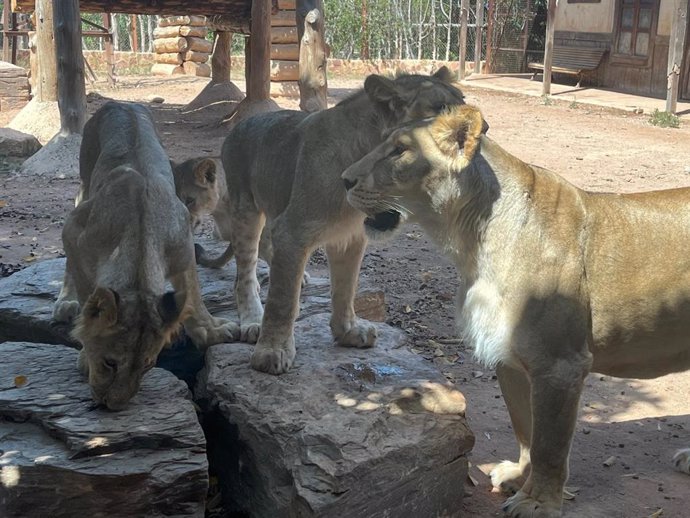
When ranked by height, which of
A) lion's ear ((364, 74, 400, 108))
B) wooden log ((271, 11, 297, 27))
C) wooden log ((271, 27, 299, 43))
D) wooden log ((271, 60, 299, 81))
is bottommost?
wooden log ((271, 60, 299, 81))

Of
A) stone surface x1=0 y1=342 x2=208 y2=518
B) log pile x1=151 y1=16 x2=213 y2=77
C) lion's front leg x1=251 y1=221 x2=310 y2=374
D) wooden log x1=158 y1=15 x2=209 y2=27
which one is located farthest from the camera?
log pile x1=151 y1=16 x2=213 y2=77

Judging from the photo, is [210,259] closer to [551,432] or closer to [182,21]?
[551,432]

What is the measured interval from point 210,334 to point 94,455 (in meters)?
1.31

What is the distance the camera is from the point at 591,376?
6.15 meters

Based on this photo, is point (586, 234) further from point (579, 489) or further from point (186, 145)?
point (186, 145)

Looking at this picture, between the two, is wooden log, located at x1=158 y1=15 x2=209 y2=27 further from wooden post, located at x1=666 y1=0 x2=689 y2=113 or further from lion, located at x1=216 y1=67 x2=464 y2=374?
lion, located at x1=216 y1=67 x2=464 y2=374

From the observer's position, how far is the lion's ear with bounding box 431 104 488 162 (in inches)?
142

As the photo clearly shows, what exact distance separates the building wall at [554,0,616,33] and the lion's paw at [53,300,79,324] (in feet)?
62.4

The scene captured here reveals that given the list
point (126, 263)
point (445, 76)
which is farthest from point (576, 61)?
point (126, 263)

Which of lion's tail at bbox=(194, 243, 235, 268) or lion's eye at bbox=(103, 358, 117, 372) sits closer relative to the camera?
lion's eye at bbox=(103, 358, 117, 372)

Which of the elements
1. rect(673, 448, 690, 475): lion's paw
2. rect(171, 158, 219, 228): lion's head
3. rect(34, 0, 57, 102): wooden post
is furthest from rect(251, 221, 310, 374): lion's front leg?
rect(34, 0, 57, 102): wooden post

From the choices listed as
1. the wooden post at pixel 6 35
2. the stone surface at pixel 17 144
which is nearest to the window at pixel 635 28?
the stone surface at pixel 17 144

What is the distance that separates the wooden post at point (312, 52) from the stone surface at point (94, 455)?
8.42m

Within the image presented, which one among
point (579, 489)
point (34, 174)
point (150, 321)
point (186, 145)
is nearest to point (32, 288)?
point (150, 321)
